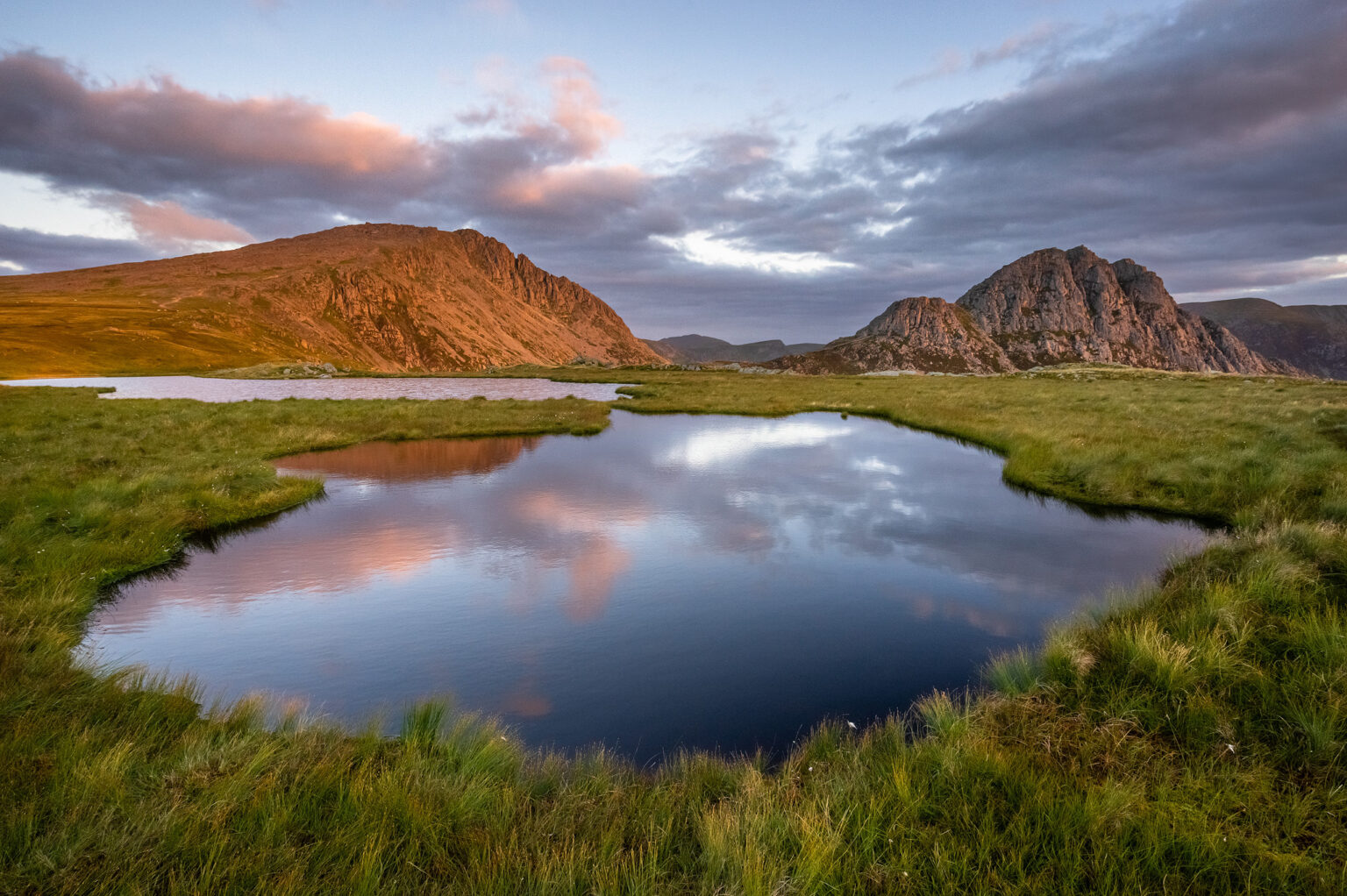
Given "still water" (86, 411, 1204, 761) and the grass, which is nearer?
the grass

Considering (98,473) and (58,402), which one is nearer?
(98,473)

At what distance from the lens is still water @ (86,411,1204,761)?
8607 mm

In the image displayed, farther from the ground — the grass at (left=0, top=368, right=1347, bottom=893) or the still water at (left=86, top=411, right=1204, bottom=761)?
the grass at (left=0, top=368, right=1347, bottom=893)

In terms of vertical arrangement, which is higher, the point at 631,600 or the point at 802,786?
the point at 802,786

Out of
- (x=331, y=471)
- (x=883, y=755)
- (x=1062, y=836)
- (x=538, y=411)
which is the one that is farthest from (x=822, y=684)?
(x=538, y=411)

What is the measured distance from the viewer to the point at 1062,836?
184 inches

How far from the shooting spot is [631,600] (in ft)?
39.4

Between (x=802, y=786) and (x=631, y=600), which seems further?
(x=631, y=600)

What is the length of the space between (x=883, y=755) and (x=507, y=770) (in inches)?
166

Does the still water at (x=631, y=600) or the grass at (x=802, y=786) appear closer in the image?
the grass at (x=802, y=786)

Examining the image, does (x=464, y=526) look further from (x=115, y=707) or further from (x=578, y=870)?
(x=578, y=870)

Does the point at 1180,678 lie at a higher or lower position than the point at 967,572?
higher

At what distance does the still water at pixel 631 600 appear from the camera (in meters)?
8.61

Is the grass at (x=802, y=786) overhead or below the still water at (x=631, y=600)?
overhead
